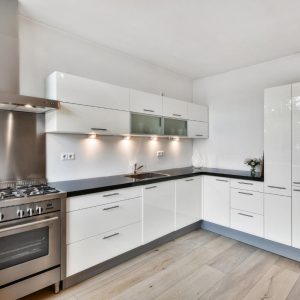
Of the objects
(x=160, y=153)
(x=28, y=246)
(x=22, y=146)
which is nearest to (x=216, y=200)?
(x=160, y=153)

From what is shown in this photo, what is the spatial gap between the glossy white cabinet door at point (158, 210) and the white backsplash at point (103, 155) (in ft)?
2.03

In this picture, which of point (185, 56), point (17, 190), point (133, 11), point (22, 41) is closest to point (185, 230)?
point (17, 190)

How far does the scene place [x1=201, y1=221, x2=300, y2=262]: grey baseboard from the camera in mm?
2619

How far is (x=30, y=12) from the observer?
2172 mm

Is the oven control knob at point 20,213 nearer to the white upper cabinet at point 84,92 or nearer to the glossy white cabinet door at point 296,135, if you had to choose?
the white upper cabinet at point 84,92

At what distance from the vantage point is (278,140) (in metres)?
2.67

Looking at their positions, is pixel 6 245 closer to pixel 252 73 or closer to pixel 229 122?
pixel 229 122

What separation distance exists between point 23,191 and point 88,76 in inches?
61.7

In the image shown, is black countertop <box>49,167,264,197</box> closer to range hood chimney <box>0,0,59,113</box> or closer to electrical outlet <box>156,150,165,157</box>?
electrical outlet <box>156,150,165,157</box>

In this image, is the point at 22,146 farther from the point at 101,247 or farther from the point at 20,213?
the point at 101,247

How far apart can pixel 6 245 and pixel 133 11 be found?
2309 mm

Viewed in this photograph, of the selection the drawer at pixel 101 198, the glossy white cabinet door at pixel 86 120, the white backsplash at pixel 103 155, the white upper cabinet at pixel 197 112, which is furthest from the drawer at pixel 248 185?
the glossy white cabinet door at pixel 86 120

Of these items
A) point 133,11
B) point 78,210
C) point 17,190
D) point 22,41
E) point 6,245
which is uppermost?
point 133,11

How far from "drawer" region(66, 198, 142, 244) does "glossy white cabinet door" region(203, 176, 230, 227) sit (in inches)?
51.5
